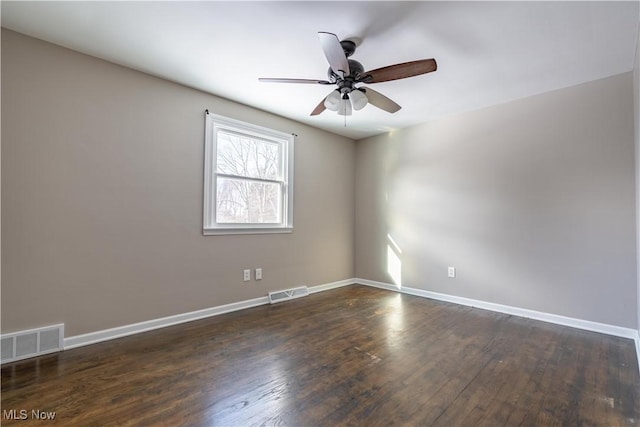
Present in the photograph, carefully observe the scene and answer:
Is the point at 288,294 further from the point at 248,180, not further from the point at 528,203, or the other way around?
the point at 528,203

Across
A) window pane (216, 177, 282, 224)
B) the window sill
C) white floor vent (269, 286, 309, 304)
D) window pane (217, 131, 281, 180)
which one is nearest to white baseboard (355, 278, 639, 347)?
white floor vent (269, 286, 309, 304)

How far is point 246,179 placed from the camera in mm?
3654

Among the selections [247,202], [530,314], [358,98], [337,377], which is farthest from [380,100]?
[530,314]

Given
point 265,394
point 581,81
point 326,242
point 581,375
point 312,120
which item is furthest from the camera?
point 326,242

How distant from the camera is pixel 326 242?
4.62 m

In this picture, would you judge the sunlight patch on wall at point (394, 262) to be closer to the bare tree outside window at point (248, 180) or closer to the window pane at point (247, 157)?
the bare tree outside window at point (248, 180)

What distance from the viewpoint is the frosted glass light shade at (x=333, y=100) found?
2.46m

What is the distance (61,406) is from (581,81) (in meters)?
4.93

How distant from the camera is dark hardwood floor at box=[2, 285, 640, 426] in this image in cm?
162

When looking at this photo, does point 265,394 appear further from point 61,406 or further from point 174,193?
point 174,193

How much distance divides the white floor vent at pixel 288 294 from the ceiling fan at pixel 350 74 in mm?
2421

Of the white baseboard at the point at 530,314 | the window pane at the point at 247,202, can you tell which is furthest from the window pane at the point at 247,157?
the white baseboard at the point at 530,314

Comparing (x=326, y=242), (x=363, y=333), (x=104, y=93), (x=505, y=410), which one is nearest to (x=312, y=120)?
(x=326, y=242)

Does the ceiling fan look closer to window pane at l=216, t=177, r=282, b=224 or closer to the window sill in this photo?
window pane at l=216, t=177, r=282, b=224
